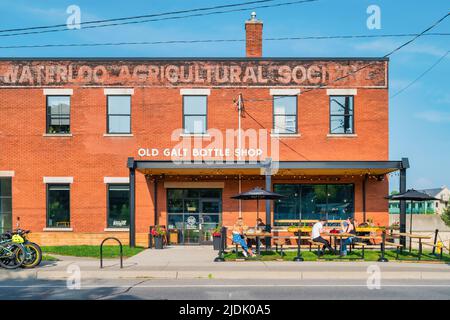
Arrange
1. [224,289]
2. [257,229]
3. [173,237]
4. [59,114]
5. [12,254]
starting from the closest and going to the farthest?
[224,289] < [12,254] < [257,229] < [173,237] < [59,114]

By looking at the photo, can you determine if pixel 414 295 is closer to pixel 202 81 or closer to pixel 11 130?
pixel 202 81

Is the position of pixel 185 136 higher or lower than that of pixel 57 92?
lower

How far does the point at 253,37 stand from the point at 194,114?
4.77m

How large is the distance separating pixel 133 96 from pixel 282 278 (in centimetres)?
1344

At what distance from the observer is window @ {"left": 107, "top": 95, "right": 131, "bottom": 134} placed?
999 inches

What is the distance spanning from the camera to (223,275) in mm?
14844

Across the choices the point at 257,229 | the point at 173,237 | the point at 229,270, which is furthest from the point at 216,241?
the point at 229,270

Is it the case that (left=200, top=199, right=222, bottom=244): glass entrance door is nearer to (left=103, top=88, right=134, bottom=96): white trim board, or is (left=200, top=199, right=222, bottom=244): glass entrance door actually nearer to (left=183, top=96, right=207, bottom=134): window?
(left=183, top=96, right=207, bottom=134): window

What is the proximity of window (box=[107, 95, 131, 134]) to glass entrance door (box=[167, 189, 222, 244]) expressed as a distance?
358 centimetres

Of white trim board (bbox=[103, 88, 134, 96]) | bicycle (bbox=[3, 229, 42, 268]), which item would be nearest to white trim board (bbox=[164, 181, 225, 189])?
white trim board (bbox=[103, 88, 134, 96])

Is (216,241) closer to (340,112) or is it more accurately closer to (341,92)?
(340,112)

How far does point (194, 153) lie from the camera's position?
25.2 m

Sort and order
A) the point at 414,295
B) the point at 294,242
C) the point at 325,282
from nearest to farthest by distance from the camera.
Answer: the point at 414,295 < the point at 325,282 < the point at 294,242
